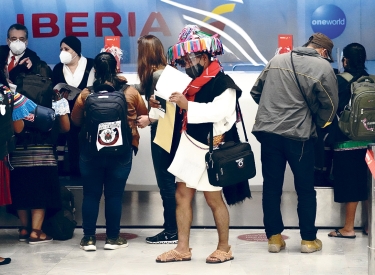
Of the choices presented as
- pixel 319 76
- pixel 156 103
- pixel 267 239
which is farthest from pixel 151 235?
pixel 319 76

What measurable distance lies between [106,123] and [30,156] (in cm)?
90

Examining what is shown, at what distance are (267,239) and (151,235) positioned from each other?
3.52 ft

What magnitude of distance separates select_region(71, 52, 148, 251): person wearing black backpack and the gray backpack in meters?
1.73

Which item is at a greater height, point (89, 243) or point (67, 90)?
point (67, 90)

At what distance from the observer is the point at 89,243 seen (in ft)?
22.5

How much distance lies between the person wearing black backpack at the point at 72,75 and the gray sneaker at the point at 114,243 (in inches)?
42.4

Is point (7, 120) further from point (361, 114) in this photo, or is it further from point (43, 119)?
point (361, 114)

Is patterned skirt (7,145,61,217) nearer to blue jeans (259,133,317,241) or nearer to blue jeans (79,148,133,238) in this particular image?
blue jeans (79,148,133,238)

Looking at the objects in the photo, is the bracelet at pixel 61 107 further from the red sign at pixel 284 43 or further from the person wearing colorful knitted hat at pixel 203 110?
the red sign at pixel 284 43

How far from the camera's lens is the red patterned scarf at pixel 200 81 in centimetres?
611

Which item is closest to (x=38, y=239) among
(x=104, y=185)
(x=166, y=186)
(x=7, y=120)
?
(x=104, y=185)

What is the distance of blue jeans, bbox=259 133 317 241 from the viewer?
6543 mm

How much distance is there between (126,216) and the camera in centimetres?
783

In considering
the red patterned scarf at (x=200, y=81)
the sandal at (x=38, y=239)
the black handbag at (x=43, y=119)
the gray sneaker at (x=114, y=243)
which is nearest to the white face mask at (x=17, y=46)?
the black handbag at (x=43, y=119)
